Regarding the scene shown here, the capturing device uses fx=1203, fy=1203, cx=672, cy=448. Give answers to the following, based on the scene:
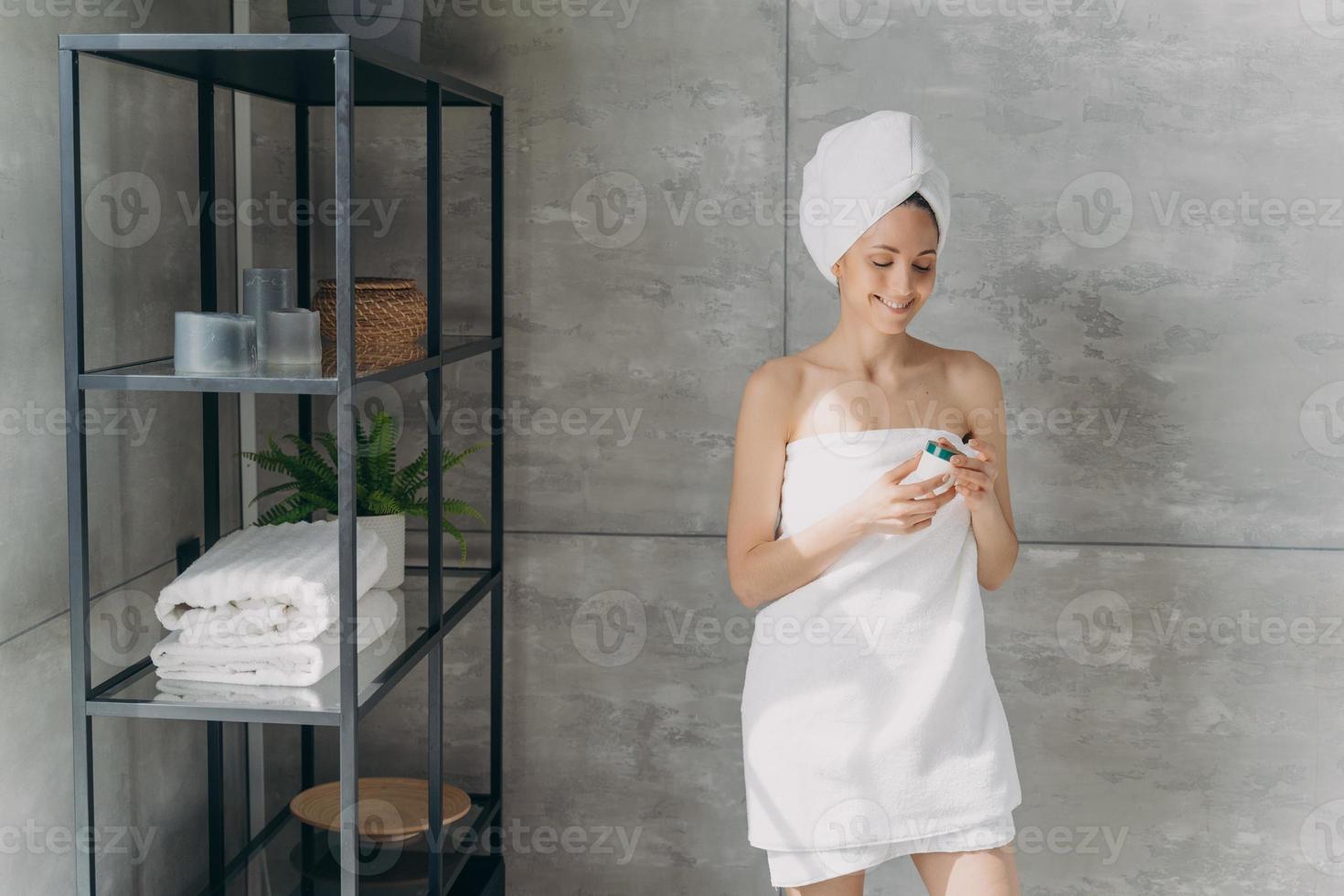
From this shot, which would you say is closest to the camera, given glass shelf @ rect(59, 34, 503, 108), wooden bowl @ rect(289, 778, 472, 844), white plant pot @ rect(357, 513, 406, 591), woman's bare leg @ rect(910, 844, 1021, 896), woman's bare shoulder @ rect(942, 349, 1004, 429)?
glass shelf @ rect(59, 34, 503, 108)

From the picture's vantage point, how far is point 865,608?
1536 millimetres

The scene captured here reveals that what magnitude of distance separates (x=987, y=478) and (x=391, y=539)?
2.80ft

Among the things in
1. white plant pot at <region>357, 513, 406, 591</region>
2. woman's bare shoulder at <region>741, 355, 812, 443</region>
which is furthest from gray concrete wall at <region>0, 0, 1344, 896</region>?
woman's bare shoulder at <region>741, 355, 812, 443</region>

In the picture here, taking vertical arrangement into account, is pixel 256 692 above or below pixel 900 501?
below

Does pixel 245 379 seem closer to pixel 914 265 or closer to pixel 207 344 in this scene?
pixel 207 344

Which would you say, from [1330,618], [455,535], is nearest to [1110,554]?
[1330,618]

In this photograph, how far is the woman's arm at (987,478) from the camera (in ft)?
4.86

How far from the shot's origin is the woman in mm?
1499

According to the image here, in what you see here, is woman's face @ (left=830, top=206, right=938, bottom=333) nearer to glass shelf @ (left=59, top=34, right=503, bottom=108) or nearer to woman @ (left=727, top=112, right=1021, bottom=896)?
woman @ (left=727, top=112, right=1021, bottom=896)

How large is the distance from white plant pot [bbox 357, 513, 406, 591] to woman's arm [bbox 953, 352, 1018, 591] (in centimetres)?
82

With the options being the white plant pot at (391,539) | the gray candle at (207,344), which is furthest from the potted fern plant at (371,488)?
the gray candle at (207,344)

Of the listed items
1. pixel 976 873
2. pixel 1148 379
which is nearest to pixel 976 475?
pixel 976 873

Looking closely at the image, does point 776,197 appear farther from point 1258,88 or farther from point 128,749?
point 128,749

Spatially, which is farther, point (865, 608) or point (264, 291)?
point (865, 608)
